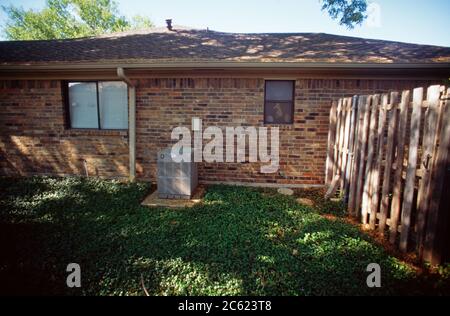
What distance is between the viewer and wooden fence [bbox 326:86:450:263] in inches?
108

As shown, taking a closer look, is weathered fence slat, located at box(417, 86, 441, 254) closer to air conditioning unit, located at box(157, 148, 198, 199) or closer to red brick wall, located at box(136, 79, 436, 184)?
red brick wall, located at box(136, 79, 436, 184)

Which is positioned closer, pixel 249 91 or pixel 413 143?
pixel 413 143

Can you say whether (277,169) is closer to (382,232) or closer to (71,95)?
(382,232)

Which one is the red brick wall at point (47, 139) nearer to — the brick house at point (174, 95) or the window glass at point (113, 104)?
the brick house at point (174, 95)

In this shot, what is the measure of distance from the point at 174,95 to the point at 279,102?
264 centimetres

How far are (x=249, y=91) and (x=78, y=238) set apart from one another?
4.57m

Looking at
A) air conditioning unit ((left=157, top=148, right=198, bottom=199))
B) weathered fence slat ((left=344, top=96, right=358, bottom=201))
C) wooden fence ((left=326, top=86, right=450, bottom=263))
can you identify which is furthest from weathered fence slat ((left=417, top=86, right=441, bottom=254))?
air conditioning unit ((left=157, top=148, right=198, bottom=199))

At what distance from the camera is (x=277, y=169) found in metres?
5.97

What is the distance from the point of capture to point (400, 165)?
325cm

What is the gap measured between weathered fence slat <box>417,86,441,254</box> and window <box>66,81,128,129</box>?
244 inches

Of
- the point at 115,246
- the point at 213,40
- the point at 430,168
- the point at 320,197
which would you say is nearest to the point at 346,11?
the point at 213,40

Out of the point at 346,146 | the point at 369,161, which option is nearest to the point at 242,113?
the point at 346,146

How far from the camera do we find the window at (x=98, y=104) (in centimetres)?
632

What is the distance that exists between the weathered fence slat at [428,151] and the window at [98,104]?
6.19 metres
